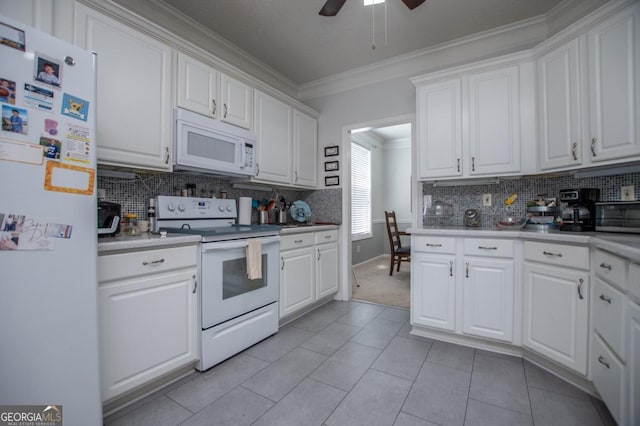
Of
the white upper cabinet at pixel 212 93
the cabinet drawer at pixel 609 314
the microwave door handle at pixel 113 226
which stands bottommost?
the cabinet drawer at pixel 609 314

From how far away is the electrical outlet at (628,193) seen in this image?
1974 mm

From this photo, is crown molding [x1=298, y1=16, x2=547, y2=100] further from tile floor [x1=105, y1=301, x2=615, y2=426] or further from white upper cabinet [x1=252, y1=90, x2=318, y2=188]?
tile floor [x1=105, y1=301, x2=615, y2=426]

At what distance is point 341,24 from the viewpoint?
8.38ft

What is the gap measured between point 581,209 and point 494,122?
3.07ft

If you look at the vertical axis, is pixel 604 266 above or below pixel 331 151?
below

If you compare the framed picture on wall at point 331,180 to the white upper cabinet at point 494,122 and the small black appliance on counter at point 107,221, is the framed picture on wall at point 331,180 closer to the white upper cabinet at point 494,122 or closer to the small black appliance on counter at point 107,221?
the white upper cabinet at point 494,122

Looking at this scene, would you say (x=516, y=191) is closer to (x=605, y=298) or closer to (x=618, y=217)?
(x=618, y=217)

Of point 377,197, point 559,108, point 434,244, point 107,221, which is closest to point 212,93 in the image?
point 107,221

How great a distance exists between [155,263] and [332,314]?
1.94 meters

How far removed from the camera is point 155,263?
1.61 m

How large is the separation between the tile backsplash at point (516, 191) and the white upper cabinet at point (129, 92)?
254cm

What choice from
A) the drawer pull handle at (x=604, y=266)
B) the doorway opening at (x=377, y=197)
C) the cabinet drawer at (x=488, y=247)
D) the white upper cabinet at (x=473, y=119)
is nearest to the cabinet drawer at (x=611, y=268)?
the drawer pull handle at (x=604, y=266)

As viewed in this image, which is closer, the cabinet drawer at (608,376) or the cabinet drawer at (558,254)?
the cabinet drawer at (608,376)

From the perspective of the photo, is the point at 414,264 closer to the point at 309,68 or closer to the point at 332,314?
the point at 332,314
